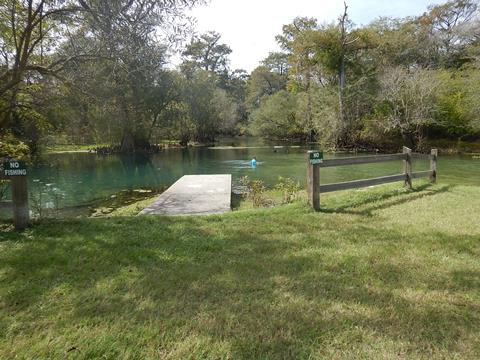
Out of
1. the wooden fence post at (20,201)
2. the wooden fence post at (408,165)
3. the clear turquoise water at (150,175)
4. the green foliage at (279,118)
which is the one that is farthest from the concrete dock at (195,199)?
the green foliage at (279,118)

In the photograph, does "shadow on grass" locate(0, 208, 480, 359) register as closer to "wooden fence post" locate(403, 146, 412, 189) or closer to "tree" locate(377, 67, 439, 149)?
"wooden fence post" locate(403, 146, 412, 189)

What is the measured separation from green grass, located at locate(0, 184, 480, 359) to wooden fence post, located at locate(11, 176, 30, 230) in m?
0.24

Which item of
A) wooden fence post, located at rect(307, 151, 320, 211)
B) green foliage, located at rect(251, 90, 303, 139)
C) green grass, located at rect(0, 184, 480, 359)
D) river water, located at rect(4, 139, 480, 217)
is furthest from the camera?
green foliage, located at rect(251, 90, 303, 139)

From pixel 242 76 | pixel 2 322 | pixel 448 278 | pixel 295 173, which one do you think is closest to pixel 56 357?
pixel 2 322

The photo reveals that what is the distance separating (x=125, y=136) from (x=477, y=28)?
34335 millimetres

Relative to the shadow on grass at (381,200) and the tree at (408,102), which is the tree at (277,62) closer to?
the tree at (408,102)

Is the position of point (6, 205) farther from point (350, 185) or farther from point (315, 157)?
point (350, 185)

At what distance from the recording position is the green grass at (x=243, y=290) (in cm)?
230

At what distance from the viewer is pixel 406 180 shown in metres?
8.27

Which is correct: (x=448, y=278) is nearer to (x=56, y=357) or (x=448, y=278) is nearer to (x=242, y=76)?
(x=56, y=357)

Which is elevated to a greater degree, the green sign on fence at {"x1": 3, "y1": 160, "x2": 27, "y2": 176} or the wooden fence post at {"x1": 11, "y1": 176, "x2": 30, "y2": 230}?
the green sign on fence at {"x1": 3, "y1": 160, "x2": 27, "y2": 176}

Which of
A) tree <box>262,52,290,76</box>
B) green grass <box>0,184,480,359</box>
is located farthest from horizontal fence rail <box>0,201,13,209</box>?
tree <box>262,52,290,76</box>

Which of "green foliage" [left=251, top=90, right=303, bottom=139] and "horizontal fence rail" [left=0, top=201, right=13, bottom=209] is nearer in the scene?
"horizontal fence rail" [left=0, top=201, right=13, bottom=209]

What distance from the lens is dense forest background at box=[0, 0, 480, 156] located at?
790 centimetres
